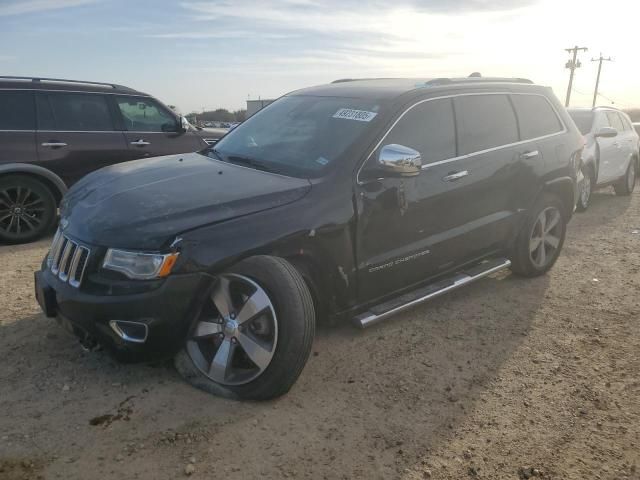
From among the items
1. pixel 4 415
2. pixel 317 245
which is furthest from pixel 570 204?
pixel 4 415

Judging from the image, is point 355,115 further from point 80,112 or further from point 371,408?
point 80,112

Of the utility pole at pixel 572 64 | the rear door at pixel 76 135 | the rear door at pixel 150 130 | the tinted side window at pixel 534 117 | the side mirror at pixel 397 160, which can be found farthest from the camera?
the utility pole at pixel 572 64

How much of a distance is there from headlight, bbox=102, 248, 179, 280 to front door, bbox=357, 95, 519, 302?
1226mm

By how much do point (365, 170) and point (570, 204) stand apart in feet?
→ 9.21

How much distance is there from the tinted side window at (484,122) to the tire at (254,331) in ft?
6.52

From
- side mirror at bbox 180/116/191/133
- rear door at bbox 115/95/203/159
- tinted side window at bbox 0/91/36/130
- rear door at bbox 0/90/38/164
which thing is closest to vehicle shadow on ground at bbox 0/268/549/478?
rear door at bbox 0/90/38/164

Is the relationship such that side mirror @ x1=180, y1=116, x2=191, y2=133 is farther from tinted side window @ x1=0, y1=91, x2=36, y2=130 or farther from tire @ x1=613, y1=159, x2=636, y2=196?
tire @ x1=613, y1=159, x2=636, y2=196

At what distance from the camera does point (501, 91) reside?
4.82 m

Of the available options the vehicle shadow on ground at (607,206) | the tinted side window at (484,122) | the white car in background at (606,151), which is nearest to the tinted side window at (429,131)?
the tinted side window at (484,122)

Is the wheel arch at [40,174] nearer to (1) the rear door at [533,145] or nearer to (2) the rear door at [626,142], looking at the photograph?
(1) the rear door at [533,145]

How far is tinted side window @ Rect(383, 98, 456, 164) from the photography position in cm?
389

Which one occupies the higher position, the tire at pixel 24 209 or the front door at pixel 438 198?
the front door at pixel 438 198

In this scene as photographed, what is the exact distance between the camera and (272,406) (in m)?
3.08

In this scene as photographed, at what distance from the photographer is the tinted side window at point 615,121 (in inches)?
389
